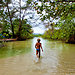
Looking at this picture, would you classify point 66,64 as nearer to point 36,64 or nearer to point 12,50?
point 36,64

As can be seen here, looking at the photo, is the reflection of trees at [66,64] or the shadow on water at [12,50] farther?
the shadow on water at [12,50]

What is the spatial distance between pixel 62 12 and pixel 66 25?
14791mm

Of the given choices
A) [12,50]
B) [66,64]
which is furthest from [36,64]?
[12,50]

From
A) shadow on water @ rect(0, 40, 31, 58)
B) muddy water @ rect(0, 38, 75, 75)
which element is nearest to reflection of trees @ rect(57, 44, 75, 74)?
muddy water @ rect(0, 38, 75, 75)

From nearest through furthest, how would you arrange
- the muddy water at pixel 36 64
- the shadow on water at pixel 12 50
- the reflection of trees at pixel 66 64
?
the muddy water at pixel 36 64, the reflection of trees at pixel 66 64, the shadow on water at pixel 12 50

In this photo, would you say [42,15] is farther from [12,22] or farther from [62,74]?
[12,22]

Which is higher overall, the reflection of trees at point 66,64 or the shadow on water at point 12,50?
the reflection of trees at point 66,64

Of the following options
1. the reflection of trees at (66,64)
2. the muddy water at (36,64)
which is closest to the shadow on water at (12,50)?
the muddy water at (36,64)

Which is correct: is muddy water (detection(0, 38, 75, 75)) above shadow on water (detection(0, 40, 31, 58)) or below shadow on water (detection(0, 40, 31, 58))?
above

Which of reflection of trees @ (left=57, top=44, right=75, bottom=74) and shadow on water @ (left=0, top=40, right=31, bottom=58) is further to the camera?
shadow on water @ (left=0, top=40, right=31, bottom=58)

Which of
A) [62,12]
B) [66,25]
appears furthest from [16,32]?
[62,12]

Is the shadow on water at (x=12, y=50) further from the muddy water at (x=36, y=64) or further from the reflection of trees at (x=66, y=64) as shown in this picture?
the reflection of trees at (x=66, y=64)

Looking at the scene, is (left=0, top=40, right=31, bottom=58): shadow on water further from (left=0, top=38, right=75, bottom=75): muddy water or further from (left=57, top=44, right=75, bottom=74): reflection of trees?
(left=57, top=44, right=75, bottom=74): reflection of trees

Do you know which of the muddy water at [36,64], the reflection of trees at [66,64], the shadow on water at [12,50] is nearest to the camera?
the muddy water at [36,64]
